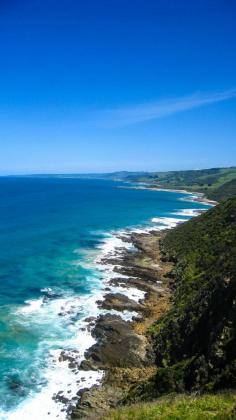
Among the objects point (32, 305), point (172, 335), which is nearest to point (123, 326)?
point (172, 335)

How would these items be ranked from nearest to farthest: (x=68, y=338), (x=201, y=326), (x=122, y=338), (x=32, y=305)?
(x=201, y=326) → (x=122, y=338) → (x=68, y=338) → (x=32, y=305)

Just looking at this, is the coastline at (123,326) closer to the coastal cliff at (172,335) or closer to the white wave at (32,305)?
the coastal cliff at (172,335)

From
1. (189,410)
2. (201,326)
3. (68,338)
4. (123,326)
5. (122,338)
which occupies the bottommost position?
(68,338)

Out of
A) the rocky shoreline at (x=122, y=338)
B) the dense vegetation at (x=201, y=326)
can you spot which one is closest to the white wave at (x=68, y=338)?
the rocky shoreline at (x=122, y=338)

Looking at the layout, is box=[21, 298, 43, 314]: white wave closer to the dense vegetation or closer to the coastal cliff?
the coastal cliff

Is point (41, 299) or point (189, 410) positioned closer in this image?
point (189, 410)

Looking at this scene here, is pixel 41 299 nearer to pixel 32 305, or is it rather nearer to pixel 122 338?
pixel 32 305

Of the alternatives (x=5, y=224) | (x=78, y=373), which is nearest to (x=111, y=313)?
(x=78, y=373)
